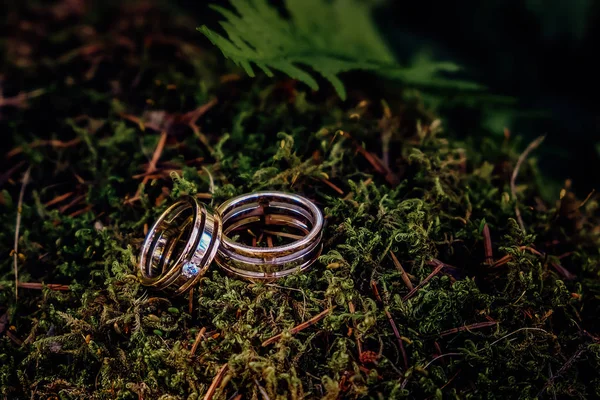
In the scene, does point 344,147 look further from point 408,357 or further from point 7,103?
point 7,103

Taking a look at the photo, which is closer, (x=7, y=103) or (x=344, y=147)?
(x=344, y=147)

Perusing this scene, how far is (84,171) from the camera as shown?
2674 mm

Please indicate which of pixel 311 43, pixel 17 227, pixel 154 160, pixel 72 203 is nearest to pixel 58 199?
pixel 72 203

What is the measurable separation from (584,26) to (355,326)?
3.70m

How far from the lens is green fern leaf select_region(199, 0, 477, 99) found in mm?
2535

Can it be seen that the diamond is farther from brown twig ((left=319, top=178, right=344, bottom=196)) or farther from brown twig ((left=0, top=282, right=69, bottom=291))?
brown twig ((left=319, top=178, right=344, bottom=196))

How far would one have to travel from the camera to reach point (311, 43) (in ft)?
10.3

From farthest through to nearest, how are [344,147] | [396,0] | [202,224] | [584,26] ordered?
[396,0] → [584,26] → [344,147] → [202,224]

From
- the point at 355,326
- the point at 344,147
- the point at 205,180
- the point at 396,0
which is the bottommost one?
the point at 355,326

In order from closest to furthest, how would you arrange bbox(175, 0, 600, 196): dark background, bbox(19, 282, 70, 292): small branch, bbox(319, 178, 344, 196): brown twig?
bbox(19, 282, 70, 292): small branch, bbox(319, 178, 344, 196): brown twig, bbox(175, 0, 600, 196): dark background

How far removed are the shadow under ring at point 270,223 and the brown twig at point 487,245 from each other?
77cm

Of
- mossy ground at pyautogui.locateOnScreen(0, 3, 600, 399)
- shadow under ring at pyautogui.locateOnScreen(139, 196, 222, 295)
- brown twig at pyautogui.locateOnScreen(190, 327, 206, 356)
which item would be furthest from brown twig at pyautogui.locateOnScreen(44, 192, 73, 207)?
brown twig at pyautogui.locateOnScreen(190, 327, 206, 356)

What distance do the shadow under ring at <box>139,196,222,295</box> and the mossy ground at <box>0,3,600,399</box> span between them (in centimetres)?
8

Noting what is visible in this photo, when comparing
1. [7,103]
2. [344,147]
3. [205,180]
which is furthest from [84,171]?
[344,147]
